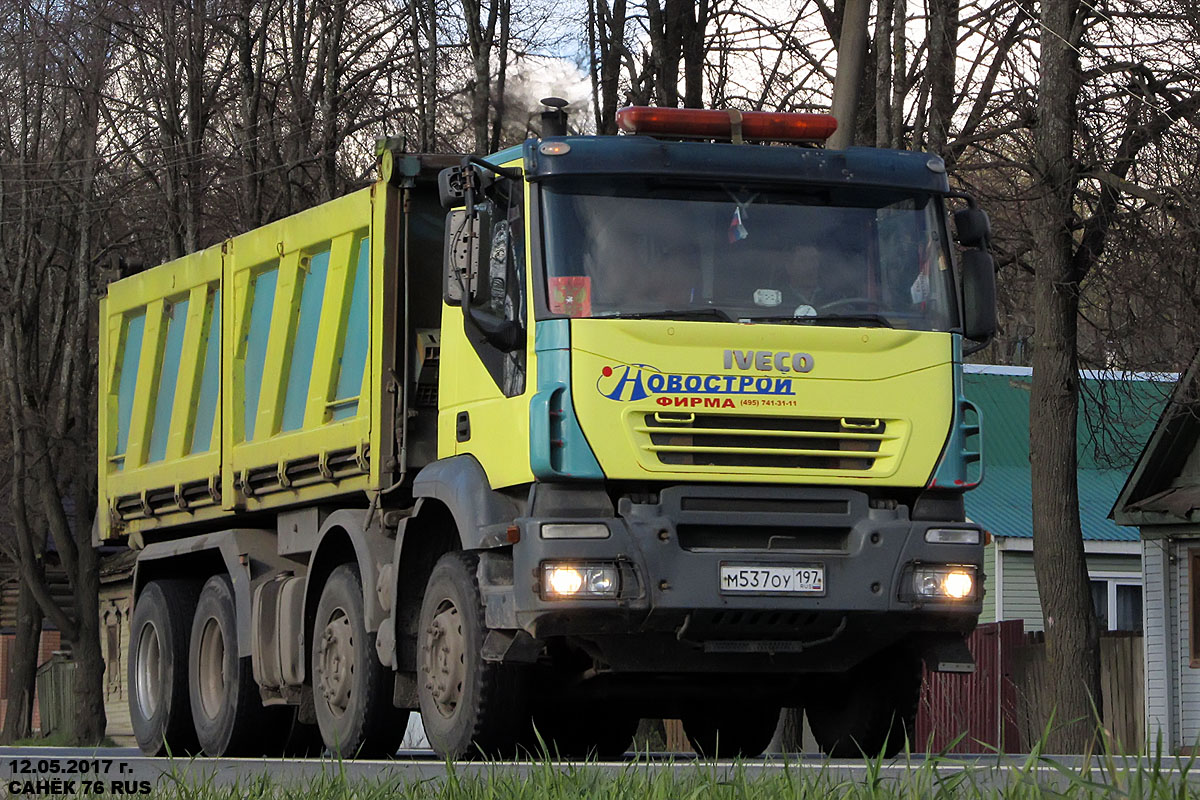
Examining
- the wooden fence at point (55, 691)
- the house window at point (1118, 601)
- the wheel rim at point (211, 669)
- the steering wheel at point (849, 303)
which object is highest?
the steering wheel at point (849, 303)

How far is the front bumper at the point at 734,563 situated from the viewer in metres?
9.45

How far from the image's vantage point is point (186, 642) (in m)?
14.3

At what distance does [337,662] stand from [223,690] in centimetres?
208

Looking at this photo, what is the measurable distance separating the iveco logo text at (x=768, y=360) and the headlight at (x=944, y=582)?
3.73 ft

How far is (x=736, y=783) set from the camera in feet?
19.2

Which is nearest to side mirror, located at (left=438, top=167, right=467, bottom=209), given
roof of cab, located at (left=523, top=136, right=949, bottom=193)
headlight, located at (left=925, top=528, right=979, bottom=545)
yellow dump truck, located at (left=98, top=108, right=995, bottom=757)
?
yellow dump truck, located at (left=98, top=108, right=995, bottom=757)

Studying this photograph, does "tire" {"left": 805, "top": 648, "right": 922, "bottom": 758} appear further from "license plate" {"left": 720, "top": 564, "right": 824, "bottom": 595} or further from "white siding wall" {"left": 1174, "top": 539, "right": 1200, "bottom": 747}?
"white siding wall" {"left": 1174, "top": 539, "right": 1200, "bottom": 747}

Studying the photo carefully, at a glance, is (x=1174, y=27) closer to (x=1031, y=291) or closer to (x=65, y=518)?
(x=1031, y=291)

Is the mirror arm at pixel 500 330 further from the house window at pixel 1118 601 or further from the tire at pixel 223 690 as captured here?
the house window at pixel 1118 601

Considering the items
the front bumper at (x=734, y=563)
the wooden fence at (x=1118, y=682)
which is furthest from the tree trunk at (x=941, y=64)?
the front bumper at (x=734, y=563)

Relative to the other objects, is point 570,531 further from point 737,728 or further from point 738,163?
point 737,728

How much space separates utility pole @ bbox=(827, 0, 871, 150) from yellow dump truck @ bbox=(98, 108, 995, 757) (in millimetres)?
6895

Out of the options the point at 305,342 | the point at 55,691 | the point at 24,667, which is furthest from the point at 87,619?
the point at 305,342

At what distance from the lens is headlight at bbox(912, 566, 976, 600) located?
9.81m
